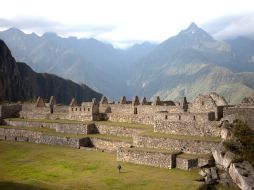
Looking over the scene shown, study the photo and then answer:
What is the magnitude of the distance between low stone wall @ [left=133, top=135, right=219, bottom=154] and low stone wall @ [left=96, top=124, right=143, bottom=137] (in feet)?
10.8

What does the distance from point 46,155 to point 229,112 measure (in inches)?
651

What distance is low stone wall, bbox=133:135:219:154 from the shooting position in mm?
31312

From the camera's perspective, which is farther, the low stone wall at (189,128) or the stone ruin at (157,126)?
the low stone wall at (189,128)

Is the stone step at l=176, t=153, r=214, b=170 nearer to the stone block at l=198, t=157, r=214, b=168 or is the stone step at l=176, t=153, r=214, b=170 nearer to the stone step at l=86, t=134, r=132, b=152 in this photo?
the stone block at l=198, t=157, r=214, b=168

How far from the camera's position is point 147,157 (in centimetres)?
3200

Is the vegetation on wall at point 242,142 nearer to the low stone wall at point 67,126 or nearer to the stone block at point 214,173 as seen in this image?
the stone block at point 214,173

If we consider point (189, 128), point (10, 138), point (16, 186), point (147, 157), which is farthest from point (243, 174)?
point (10, 138)

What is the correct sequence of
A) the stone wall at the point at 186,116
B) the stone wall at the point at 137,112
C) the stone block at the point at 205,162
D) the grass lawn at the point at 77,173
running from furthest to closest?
the stone wall at the point at 137,112, the stone wall at the point at 186,116, the stone block at the point at 205,162, the grass lawn at the point at 77,173

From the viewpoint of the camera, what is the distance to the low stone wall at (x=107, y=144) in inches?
1467

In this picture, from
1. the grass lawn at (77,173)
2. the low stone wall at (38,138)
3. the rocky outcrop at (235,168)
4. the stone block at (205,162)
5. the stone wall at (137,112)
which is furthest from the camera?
the stone wall at (137,112)

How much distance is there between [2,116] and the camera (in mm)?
53500

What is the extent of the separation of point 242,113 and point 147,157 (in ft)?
27.1

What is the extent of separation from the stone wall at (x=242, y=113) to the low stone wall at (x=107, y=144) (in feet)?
30.2

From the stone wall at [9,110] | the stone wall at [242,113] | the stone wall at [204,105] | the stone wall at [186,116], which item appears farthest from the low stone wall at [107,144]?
the stone wall at [9,110]
